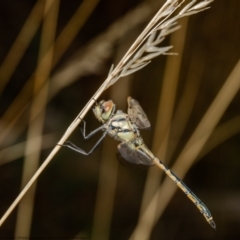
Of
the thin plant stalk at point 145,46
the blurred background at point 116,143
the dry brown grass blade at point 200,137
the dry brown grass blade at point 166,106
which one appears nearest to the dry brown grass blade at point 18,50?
the blurred background at point 116,143

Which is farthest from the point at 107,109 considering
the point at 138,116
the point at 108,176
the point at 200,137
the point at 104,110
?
the point at 108,176

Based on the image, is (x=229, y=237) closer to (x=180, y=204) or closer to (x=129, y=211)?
(x=180, y=204)

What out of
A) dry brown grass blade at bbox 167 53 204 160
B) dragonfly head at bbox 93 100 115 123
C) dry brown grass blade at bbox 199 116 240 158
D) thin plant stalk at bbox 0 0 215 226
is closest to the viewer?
thin plant stalk at bbox 0 0 215 226

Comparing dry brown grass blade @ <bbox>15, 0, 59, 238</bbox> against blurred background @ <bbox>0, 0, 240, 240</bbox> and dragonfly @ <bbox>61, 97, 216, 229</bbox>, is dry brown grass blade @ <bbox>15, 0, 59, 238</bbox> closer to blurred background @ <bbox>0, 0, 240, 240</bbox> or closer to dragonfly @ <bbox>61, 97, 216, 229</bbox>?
dragonfly @ <bbox>61, 97, 216, 229</bbox>

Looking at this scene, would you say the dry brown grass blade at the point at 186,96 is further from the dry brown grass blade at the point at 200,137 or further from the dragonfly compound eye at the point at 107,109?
the dragonfly compound eye at the point at 107,109

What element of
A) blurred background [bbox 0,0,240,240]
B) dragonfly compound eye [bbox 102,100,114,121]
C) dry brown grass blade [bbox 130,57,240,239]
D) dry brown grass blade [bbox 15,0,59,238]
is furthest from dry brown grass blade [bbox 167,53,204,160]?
dragonfly compound eye [bbox 102,100,114,121]
